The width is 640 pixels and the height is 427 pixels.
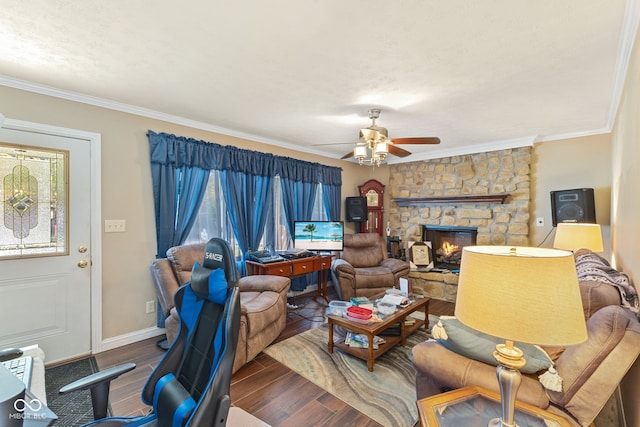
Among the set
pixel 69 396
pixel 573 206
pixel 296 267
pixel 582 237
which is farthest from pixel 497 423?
pixel 573 206

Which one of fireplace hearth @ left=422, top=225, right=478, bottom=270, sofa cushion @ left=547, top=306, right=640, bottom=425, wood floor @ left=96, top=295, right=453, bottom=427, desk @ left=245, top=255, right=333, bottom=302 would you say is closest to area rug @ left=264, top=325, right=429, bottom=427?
wood floor @ left=96, top=295, right=453, bottom=427

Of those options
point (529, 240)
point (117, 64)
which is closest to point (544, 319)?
point (117, 64)

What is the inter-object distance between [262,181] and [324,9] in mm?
2646

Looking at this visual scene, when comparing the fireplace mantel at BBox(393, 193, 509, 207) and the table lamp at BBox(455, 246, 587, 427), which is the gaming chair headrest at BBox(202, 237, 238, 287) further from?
the fireplace mantel at BBox(393, 193, 509, 207)

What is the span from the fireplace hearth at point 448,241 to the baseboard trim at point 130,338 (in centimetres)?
410

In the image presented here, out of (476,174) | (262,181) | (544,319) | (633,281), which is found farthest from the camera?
(476,174)

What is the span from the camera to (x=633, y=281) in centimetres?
166

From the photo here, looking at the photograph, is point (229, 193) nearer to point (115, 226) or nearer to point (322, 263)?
point (115, 226)

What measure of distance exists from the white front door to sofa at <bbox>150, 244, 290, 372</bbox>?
660 mm

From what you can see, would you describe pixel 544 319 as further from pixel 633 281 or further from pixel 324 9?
pixel 324 9

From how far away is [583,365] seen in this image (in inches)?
46.1

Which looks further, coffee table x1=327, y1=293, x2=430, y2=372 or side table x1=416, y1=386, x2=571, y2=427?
coffee table x1=327, y1=293, x2=430, y2=372

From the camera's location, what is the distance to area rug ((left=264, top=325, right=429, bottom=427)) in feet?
6.30

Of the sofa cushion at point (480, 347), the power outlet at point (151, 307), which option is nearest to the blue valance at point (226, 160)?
the power outlet at point (151, 307)
